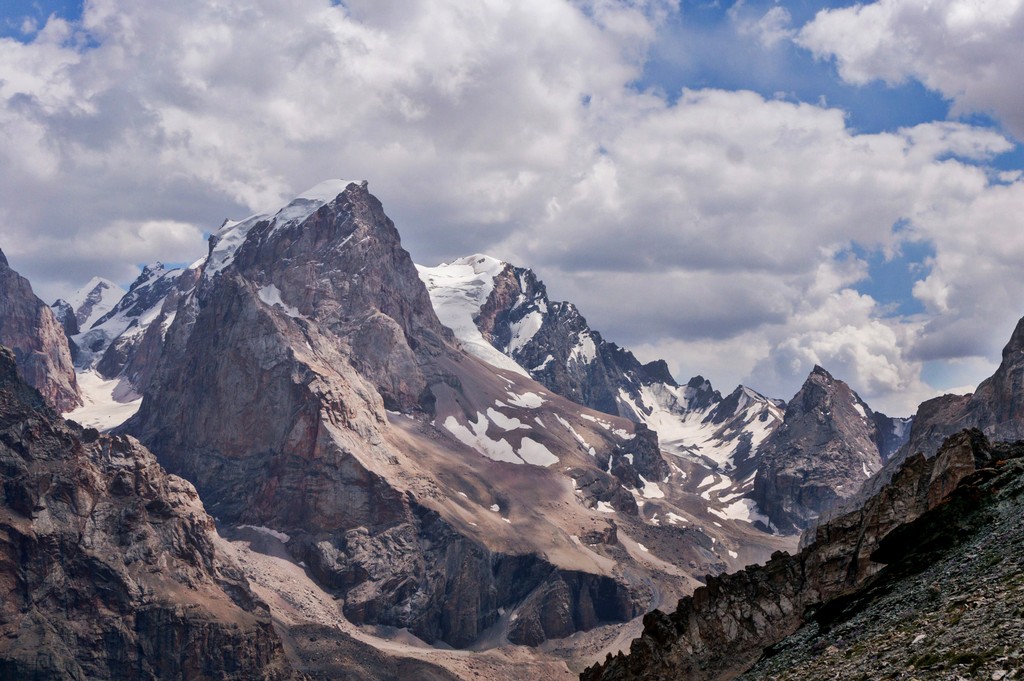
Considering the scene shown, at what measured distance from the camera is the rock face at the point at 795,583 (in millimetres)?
92312

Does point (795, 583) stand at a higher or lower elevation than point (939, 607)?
higher

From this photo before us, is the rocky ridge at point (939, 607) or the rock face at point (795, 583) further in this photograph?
the rock face at point (795, 583)

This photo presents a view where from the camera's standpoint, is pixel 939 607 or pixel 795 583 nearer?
pixel 939 607

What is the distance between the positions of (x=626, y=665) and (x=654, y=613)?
8.05 meters

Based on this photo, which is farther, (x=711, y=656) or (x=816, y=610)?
(x=711, y=656)

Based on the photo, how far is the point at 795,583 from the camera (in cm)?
10219

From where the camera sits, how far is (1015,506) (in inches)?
2992

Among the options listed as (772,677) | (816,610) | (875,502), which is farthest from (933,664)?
(875,502)

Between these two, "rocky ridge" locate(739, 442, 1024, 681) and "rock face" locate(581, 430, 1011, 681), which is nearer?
"rocky ridge" locate(739, 442, 1024, 681)

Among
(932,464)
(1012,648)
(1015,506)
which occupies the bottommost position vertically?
(1012,648)

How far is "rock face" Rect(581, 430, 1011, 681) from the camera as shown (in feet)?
303

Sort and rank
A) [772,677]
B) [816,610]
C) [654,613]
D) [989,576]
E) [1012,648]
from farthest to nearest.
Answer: [654,613], [816,610], [772,677], [989,576], [1012,648]

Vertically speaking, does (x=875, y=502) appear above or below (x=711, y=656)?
above

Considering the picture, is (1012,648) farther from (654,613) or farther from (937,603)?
(654,613)
